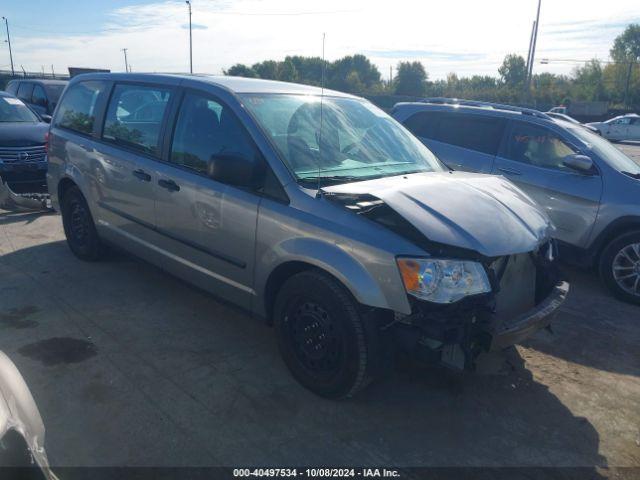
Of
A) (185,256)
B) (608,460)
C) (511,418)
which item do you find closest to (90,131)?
(185,256)

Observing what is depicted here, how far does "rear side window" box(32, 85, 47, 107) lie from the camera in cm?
1338

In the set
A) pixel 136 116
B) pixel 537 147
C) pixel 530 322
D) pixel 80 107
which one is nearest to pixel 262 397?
pixel 530 322

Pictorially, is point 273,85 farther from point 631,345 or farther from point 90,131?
point 631,345

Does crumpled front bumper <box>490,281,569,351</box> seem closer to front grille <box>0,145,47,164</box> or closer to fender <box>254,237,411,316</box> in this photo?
fender <box>254,237,411,316</box>

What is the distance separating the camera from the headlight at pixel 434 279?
2773 mm

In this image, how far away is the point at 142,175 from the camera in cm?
431

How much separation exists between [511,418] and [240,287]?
1959 mm

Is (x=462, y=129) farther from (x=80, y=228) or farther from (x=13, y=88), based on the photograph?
(x=13, y=88)

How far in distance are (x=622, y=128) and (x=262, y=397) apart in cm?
3329

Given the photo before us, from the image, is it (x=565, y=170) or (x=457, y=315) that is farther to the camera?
(x=565, y=170)

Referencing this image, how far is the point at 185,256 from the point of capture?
407 centimetres

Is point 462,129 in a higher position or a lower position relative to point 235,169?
higher

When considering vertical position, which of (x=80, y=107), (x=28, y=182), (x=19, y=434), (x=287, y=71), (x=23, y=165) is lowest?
(x=28, y=182)

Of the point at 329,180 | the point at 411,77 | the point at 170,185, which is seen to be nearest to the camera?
the point at 329,180
